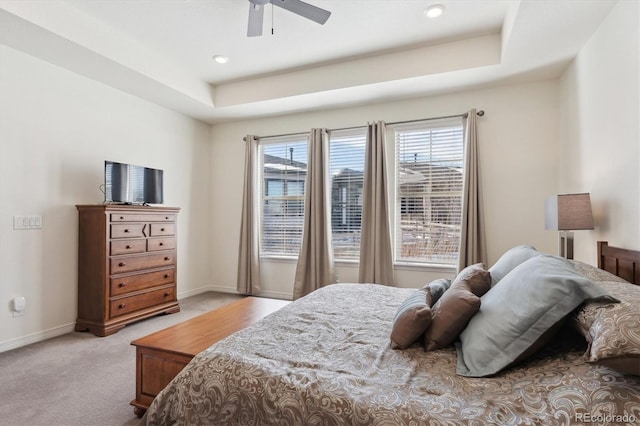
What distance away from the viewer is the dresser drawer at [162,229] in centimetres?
379

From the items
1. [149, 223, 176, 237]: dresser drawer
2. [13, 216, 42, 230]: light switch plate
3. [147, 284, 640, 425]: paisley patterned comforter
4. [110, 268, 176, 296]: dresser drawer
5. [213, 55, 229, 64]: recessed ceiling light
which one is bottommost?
[110, 268, 176, 296]: dresser drawer

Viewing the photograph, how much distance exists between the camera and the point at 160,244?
3.89m

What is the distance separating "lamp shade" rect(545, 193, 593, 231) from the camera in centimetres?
239

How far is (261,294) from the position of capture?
4.84m

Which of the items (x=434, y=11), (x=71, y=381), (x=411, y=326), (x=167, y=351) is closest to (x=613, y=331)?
(x=411, y=326)

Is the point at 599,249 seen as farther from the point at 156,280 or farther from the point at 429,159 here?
the point at 156,280

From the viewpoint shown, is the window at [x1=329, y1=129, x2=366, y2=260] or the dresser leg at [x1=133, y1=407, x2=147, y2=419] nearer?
the dresser leg at [x1=133, y1=407, x2=147, y2=419]

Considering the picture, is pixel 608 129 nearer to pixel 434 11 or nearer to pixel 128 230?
pixel 434 11

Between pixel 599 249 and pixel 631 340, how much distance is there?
6.35ft

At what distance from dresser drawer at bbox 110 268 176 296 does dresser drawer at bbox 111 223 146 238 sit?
443 mm

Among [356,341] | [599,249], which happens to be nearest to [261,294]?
[356,341]

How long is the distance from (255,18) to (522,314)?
2657mm

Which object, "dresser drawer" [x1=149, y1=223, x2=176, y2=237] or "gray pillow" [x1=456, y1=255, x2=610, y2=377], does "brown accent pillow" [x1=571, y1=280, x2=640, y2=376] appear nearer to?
"gray pillow" [x1=456, y1=255, x2=610, y2=377]

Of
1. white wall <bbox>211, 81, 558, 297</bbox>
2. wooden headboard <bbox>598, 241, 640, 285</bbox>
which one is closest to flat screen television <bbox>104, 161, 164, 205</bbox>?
white wall <bbox>211, 81, 558, 297</bbox>
